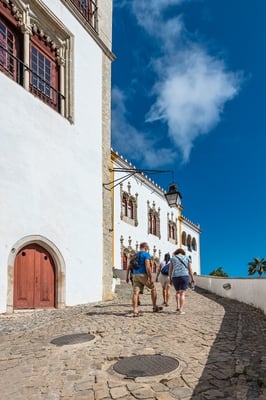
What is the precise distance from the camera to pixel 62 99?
1292cm

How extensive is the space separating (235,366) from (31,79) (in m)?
9.87

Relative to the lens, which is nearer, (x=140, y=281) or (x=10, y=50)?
(x=140, y=281)

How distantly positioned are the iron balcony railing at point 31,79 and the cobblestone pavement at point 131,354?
21.1 feet

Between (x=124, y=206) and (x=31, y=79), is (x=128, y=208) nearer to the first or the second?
(x=124, y=206)

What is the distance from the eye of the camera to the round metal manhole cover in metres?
4.50

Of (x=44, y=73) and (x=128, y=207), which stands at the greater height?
(x=44, y=73)

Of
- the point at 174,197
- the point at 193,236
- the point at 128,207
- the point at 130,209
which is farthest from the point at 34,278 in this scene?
the point at 193,236

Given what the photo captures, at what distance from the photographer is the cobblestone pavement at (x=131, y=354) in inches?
157

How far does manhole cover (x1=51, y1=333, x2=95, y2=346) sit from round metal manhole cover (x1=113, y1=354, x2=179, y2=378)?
1.43 metres

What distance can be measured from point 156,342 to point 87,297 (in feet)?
23.0

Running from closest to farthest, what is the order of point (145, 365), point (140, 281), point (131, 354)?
1. point (145, 365)
2. point (131, 354)
3. point (140, 281)

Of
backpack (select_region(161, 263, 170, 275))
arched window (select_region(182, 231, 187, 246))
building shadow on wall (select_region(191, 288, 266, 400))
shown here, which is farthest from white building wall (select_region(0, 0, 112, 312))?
arched window (select_region(182, 231, 187, 246))

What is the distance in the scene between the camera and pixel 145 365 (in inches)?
189

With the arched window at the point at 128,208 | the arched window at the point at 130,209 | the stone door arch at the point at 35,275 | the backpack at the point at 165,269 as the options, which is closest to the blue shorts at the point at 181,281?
the backpack at the point at 165,269
